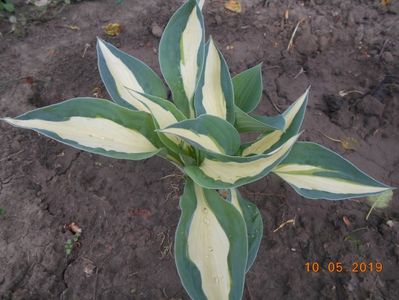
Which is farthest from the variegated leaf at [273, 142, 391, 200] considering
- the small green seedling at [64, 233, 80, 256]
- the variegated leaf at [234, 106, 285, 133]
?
the small green seedling at [64, 233, 80, 256]

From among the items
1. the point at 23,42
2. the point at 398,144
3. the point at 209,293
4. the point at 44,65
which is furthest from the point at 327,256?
the point at 23,42

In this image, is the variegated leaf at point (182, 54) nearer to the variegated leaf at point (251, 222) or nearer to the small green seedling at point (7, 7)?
the variegated leaf at point (251, 222)

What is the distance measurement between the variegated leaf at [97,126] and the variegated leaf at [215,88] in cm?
20

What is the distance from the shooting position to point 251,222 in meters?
1.24

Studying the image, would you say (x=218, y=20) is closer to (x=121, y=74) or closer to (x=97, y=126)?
(x=121, y=74)

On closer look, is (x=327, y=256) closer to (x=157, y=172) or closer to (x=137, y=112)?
(x=157, y=172)

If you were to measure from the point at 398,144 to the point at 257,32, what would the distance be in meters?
0.90

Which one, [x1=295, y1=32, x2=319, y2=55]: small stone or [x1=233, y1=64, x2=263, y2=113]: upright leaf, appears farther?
[x1=295, y1=32, x2=319, y2=55]: small stone

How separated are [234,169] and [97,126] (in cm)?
44

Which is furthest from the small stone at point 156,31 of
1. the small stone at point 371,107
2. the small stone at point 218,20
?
the small stone at point 371,107

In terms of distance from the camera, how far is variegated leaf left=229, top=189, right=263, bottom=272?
3.78 ft

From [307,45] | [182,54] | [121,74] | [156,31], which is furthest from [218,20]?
[121,74]

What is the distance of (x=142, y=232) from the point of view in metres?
1.40

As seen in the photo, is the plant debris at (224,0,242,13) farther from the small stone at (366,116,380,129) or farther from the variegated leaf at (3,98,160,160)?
the variegated leaf at (3,98,160,160)
